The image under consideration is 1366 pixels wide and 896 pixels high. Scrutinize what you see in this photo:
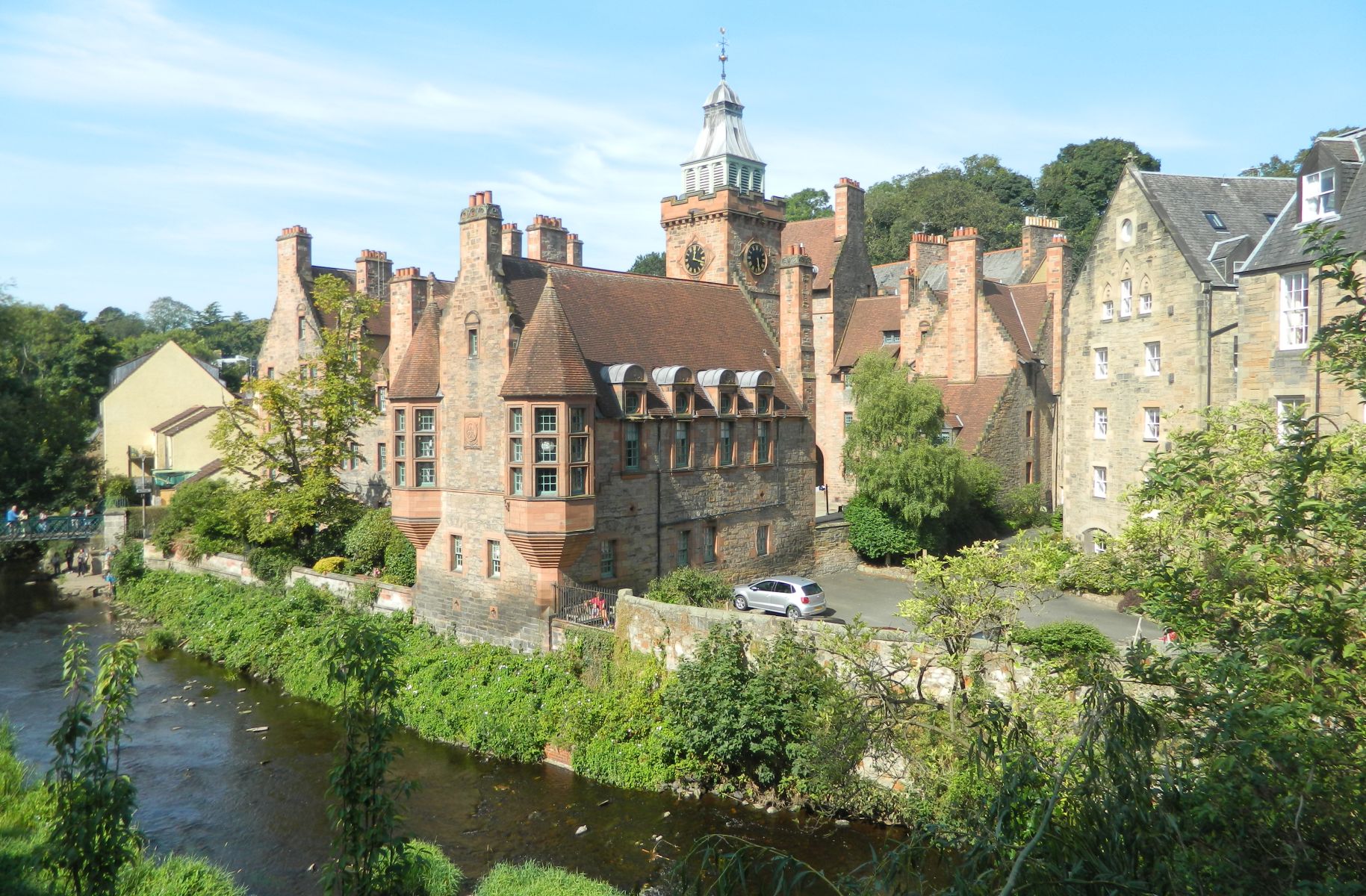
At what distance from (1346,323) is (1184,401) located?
2103 cm

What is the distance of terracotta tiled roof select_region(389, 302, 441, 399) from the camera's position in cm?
2923

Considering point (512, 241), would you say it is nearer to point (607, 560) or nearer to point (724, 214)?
point (724, 214)

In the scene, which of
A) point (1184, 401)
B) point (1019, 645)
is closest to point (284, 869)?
point (1019, 645)

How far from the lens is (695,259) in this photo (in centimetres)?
3984

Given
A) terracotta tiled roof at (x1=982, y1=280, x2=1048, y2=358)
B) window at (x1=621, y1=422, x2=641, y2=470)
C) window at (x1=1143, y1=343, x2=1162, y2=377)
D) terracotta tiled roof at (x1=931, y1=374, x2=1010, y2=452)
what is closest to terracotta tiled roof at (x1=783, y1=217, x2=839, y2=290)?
terracotta tiled roof at (x1=982, y1=280, x2=1048, y2=358)

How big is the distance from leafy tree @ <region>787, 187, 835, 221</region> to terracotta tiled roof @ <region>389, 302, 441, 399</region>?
69.4 m

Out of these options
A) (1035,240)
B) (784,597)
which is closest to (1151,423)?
(784,597)

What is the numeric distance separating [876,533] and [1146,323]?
11483mm

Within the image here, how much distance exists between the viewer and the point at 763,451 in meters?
33.6

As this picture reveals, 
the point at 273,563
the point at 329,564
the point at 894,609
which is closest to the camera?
the point at 894,609

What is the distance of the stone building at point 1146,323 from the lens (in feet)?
89.5

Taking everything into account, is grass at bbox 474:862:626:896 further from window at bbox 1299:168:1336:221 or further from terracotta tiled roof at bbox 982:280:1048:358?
terracotta tiled roof at bbox 982:280:1048:358

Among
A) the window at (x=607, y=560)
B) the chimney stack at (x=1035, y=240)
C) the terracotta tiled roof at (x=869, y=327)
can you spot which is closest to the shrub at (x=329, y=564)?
the window at (x=607, y=560)

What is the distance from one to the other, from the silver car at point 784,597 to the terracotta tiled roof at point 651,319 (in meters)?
7.20
